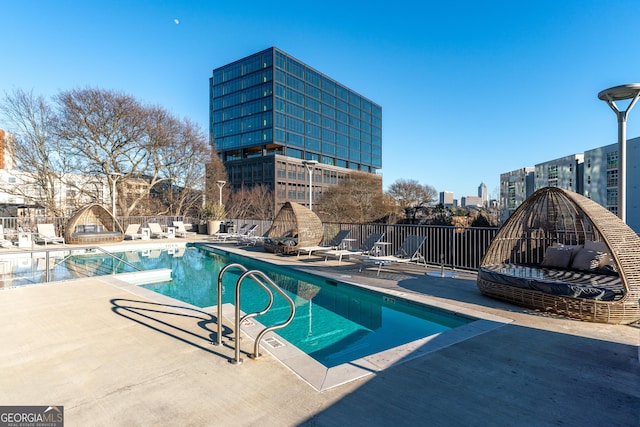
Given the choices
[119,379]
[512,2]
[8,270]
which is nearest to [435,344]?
[119,379]

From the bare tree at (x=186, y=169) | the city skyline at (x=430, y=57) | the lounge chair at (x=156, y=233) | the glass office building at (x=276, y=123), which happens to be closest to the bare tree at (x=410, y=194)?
the city skyline at (x=430, y=57)

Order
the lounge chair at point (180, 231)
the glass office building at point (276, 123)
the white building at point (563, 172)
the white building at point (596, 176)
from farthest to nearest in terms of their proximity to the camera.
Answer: the glass office building at point (276, 123) < the white building at point (563, 172) < the white building at point (596, 176) < the lounge chair at point (180, 231)

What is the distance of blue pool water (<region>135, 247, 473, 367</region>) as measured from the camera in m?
4.78

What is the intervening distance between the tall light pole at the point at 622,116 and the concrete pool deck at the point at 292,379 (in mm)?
2604

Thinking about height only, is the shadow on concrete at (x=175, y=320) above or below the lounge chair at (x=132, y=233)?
below

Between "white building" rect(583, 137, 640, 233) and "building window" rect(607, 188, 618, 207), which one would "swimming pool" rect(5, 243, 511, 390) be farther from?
"building window" rect(607, 188, 618, 207)

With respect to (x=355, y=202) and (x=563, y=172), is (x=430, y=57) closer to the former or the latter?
(x=355, y=202)

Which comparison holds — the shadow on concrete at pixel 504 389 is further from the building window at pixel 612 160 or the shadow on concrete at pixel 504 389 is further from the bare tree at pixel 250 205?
the building window at pixel 612 160

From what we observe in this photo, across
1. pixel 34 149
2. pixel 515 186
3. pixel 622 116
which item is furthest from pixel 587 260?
pixel 515 186

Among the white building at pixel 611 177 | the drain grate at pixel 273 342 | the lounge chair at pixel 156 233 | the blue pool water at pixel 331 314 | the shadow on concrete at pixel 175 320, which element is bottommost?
the blue pool water at pixel 331 314

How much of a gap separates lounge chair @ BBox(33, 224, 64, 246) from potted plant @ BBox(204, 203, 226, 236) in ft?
26.3

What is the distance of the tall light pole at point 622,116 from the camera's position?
5.63 metres

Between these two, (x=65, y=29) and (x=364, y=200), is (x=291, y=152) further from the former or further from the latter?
(x=65, y=29)

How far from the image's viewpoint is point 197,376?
3039 millimetres
